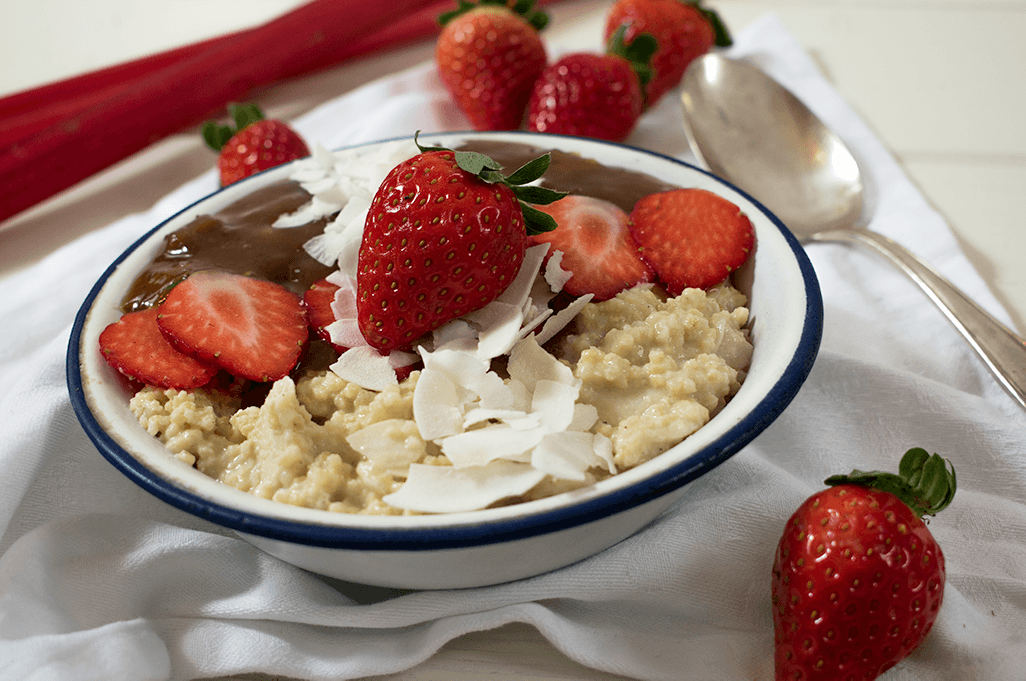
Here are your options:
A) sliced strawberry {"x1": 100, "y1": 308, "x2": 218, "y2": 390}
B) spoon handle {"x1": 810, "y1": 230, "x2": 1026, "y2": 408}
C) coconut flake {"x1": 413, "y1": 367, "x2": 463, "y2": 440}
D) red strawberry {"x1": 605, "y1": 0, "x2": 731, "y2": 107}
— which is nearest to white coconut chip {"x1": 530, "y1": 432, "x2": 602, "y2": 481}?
coconut flake {"x1": 413, "y1": 367, "x2": 463, "y2": 440}

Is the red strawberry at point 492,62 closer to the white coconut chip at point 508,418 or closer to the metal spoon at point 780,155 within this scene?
the metal spoon at point 780,155

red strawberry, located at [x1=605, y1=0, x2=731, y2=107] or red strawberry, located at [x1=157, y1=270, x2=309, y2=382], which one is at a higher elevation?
red strawberry, located at [x1=157, y1=270, x2=309, y2=382]

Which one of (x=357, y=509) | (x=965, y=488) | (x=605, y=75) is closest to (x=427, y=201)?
(x=357, y=509)

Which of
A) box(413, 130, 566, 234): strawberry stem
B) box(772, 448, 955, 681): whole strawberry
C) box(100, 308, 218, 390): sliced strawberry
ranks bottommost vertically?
box(772, 448, 955, 681): whole strawberry

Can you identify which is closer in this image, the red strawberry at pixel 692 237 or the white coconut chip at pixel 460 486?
the white coconut chip at pixel 460 486

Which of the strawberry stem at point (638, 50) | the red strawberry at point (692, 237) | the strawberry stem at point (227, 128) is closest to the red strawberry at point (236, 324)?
the red strawberry at point (692, 237)

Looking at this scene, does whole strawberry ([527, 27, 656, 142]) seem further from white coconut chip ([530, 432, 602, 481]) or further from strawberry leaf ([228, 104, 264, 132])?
white coconut chip ([530, 432, 602, 481])

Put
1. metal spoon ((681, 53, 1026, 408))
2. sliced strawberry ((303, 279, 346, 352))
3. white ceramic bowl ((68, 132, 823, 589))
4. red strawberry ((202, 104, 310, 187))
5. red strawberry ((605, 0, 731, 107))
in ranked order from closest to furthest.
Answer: white ceramic bowl ((68, 132, 823, 589))
sliced strawberry ((303, 279, 346, 352))
metal spoon ((681, 53, 1026, 408))
red strawberry ((202, 104, 310, 187))
red strawberry ((605, 0, 731, 107))
